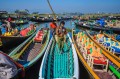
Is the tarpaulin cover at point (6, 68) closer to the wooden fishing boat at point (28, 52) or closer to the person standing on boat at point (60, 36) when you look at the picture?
the wooden fishing boat at point (28, 52)

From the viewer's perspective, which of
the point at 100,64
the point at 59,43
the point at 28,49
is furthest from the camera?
the point at 28,49

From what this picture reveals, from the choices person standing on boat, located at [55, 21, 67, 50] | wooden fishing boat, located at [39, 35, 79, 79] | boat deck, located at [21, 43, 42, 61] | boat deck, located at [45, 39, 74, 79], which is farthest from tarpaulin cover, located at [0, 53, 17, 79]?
person standing on boat, located at [55, 21, 67, 50]

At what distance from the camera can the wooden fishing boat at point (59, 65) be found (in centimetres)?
771

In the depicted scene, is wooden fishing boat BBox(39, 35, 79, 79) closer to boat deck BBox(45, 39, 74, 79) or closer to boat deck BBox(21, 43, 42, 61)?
boat deck BBox(45, 39, 74, 79)

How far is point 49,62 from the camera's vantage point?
9.26 metres

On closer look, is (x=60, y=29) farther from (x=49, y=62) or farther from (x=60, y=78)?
(x=60, y=78)

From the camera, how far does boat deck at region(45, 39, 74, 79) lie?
323 inches

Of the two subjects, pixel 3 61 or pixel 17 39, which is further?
pixel 17 39

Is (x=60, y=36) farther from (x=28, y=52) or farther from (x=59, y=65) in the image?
(x=59, y=65)

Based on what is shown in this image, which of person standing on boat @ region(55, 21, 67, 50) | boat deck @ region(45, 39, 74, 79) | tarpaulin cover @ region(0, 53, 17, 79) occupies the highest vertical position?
person standing on boat @ region(55, 21, 67, 50)

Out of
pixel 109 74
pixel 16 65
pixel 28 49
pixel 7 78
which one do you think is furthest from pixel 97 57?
pixel 28 49

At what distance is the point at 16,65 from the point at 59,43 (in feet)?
14.6

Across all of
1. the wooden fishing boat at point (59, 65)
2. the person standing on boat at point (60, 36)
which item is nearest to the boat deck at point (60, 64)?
the wooden fishing boat at point (59, 65)

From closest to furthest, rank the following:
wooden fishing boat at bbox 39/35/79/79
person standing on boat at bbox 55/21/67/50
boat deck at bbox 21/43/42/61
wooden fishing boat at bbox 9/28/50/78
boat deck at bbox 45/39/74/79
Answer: wooden fishing boat at bbox 39/35/79/79 < boat deck at bbox 45/39/74/79 < wooden fishing boat at bbox 9/28/50/78 < boat deck at bbox 21/43/42/61 < person standing on boat at bbox 55/21/67/50
